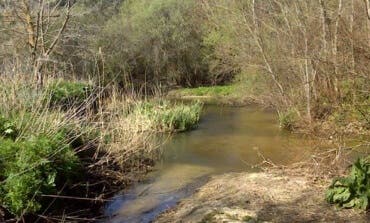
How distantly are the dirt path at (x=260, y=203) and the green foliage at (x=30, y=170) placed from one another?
182cm

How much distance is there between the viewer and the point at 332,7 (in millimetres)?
15867

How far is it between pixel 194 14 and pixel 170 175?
76.4ft

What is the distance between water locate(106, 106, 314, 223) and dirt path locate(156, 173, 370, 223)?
1.63 ft

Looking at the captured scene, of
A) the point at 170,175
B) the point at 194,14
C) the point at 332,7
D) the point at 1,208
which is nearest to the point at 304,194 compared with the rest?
the point at 170,175

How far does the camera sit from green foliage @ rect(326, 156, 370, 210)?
710 cm

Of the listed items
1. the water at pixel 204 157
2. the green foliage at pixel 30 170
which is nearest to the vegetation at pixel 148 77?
the green foliage at pixel 30 170

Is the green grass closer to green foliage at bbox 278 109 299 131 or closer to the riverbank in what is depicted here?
the riverbank

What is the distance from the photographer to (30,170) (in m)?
6.79

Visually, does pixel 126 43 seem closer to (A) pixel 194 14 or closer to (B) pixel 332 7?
(A) pixel 194 14

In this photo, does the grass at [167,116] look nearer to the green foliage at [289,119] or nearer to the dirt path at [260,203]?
the green foliage at [289,119]

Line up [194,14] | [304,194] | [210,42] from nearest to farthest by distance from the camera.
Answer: [304,194] → [210,42] → [194,14]

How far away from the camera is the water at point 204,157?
347 inches

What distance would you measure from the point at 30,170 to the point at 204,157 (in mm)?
6555

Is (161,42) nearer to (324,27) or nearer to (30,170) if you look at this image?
(324,27)
